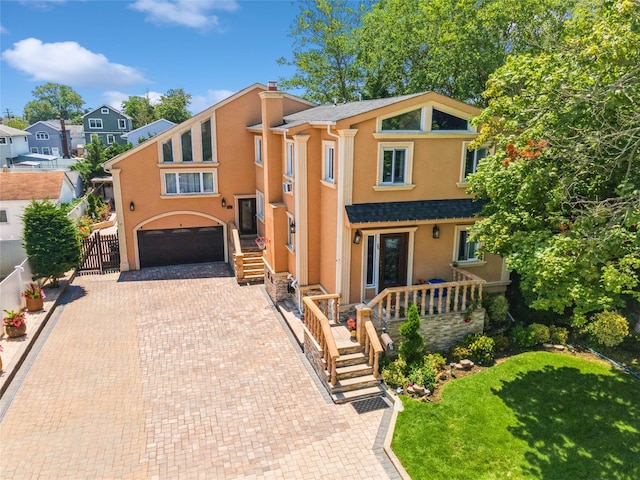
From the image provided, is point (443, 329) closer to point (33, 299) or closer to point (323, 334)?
point (323, 334)

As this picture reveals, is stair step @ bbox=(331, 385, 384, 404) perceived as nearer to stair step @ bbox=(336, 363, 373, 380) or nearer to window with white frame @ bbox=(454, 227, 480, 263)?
stair step @ bbox=(336, 363, 373, 380)

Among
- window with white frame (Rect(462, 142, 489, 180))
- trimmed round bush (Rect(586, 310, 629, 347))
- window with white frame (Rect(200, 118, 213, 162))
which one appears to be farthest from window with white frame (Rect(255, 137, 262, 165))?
trimmed round bush (Rect(586, 310, 629, 347))

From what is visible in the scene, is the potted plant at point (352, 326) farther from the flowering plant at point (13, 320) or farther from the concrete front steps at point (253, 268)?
the flowering plant at point (13, 320)

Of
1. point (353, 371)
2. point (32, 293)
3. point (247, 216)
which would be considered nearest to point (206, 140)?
point (247, 216)

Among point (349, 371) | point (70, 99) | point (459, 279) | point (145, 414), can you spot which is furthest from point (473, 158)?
point (70, 99)

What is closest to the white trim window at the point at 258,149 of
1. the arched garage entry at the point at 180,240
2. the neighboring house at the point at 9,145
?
the arched garage entry at the point at 180,240

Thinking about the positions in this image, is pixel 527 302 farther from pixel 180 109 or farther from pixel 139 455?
pixel 180 109
